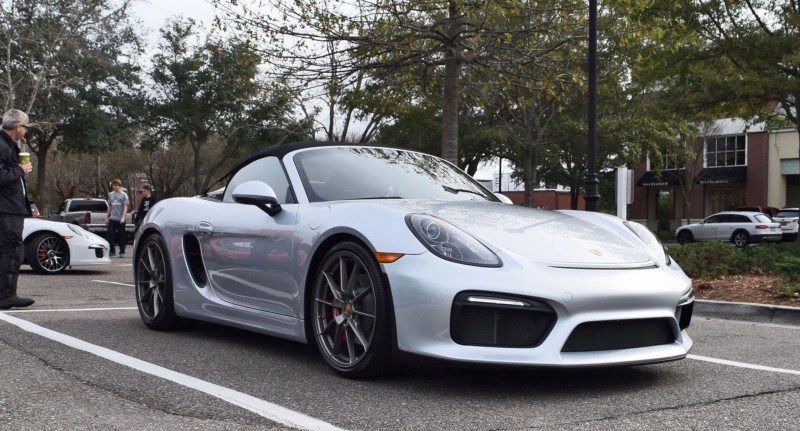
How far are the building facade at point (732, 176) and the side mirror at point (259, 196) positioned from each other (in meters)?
40.7

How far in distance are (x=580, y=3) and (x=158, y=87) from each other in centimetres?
2903

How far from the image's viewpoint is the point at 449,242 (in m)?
4.14

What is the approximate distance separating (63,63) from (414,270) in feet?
99.0

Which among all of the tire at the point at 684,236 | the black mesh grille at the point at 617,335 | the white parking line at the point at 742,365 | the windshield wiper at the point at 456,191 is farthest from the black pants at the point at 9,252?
the tire at the point at 684,236

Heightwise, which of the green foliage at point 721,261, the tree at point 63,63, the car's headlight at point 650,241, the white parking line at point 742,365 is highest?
the tree at point 63,63

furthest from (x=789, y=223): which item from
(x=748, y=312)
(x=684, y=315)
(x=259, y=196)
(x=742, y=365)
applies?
(x=259, y=196)

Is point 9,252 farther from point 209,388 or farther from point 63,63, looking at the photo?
point 63,63

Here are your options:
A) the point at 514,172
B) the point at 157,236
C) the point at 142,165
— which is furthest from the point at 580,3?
the point at 142,165

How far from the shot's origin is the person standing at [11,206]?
7.37 metres

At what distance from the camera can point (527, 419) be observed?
3529 mm

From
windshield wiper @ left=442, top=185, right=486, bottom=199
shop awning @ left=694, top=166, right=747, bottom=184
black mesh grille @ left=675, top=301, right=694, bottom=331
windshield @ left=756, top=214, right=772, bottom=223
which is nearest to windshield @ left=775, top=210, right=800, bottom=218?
windshield @ left=756, top=214, right=772, bottom=223

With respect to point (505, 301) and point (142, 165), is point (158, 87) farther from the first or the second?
point (505, 301)

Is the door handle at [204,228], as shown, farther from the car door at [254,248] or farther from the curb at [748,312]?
the curb at [748,312]

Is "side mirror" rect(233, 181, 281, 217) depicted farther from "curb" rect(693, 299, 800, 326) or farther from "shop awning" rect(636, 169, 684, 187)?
"shop awning" rect(636, 169, 684, 187)
